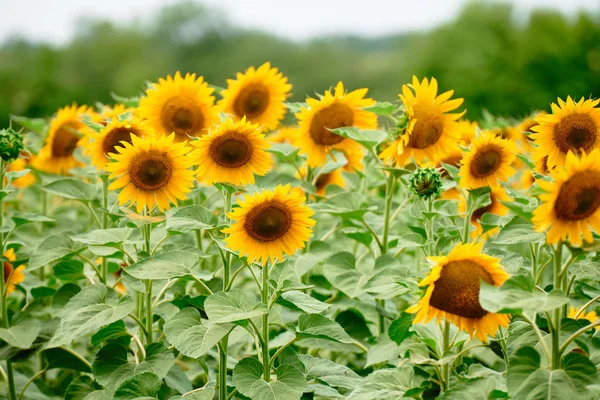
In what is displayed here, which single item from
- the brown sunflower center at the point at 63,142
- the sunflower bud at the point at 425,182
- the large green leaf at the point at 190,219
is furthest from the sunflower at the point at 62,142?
the sunflower bud at the point at 425,182

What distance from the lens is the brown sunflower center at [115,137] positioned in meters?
2.23

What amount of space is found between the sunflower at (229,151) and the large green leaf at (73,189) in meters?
0.64

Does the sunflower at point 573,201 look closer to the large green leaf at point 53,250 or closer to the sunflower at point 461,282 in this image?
the sunflower at point 461,282

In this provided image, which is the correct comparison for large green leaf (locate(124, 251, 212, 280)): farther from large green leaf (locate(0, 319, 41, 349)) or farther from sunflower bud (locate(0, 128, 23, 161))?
sunflower bud (locate(0, 128, 23, 161))

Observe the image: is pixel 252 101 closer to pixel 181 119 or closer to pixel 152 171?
pixel 181 119

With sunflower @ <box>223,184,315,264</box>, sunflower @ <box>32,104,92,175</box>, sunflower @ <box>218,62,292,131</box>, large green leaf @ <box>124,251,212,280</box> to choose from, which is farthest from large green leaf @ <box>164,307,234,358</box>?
sunflower @ <box>32,104,92,175</box>

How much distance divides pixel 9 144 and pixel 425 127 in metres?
1.48

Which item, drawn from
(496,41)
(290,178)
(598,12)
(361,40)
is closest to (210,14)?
(361,40)

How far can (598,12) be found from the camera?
22.8 meters

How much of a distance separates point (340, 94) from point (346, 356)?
1149mm

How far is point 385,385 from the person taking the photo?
5.65ft

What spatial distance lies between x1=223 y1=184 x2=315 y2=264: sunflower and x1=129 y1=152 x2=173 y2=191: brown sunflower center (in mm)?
336

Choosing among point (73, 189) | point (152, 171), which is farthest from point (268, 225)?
point (73, 189)

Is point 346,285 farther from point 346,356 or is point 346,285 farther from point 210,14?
point 210,14
